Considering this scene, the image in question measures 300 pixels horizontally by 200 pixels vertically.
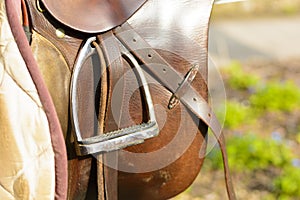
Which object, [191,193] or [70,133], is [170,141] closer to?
[70,133]

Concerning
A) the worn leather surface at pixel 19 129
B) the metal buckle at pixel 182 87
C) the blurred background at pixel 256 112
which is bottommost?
the blurred background at pixel 256 112

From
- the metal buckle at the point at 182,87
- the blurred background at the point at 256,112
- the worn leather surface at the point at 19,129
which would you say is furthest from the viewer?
the blurred background at the point at 256,112

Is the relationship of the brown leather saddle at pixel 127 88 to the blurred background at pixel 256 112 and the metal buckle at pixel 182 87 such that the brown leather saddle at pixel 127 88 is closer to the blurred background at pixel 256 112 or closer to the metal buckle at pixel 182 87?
the metal buckle at pixel 182 87

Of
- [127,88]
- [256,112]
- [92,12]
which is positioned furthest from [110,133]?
[256,112]

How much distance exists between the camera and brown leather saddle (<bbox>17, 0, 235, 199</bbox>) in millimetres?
1108

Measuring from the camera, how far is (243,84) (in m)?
3.43

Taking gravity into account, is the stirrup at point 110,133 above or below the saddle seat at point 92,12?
below

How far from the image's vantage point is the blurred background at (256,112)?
2445 mm

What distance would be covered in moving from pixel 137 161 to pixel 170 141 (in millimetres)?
87

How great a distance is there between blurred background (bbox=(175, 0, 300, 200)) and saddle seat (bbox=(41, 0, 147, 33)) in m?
0.37

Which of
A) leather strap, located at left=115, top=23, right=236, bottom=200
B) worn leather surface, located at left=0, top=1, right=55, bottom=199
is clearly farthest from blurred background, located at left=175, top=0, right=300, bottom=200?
worn leather surface, located at left=0, top=1, right=55, bottom=199

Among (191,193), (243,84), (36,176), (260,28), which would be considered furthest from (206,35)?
(260,28)

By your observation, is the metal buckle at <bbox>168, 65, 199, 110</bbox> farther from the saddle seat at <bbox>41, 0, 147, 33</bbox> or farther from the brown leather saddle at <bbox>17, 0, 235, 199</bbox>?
the saddle seat at <bbox>41, 0, 147, 33</bbox>

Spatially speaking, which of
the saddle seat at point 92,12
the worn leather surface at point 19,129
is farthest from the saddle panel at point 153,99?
the worn leather surface at point 19,129
